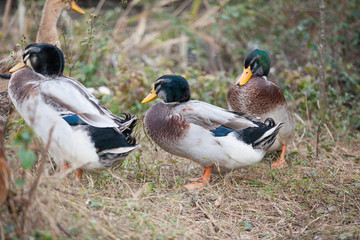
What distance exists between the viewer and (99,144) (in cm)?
324

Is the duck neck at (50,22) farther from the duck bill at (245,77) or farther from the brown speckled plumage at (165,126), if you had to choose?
the duck bill at (245,77)

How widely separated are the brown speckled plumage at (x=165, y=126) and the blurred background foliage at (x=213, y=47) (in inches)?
38.4

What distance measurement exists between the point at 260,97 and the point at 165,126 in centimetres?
112

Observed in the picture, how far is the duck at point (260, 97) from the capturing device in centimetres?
425

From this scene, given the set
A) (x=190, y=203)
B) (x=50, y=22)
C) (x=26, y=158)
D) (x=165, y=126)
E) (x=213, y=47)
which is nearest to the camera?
(x=26, y=158)

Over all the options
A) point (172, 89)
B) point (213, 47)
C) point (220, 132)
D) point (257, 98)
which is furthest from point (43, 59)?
point (213, 47)

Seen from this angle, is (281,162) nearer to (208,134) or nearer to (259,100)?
(259,100)

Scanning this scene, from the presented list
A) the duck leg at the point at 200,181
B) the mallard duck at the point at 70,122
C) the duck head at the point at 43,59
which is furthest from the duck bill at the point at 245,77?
the duck head at the point at 43,59

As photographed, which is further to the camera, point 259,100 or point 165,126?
point 259,100

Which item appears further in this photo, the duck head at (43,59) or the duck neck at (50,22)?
the duck neck at (50,22)

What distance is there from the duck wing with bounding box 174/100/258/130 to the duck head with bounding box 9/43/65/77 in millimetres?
967

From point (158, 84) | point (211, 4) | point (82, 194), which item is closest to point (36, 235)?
point (82, 194)

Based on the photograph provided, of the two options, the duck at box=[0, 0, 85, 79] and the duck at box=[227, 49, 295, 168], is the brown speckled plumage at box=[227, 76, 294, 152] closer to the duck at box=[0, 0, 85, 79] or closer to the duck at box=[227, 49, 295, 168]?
the duck at box=[227, 49, 295, 168]

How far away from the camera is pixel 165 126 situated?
3539 mm
